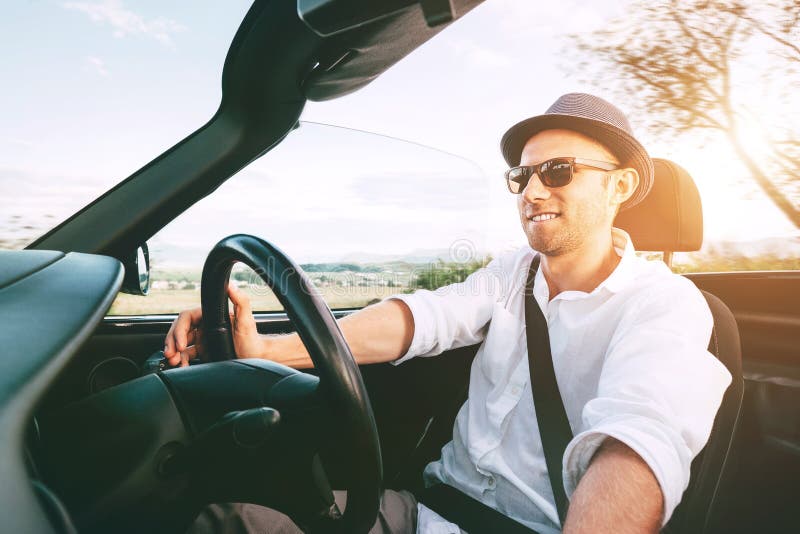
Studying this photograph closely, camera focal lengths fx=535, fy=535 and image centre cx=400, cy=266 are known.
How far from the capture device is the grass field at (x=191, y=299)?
172 centimetres

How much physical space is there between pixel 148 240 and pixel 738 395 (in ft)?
5.74

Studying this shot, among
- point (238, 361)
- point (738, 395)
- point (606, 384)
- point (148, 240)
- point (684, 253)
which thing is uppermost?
point (148, 240)

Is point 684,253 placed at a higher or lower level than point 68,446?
lower

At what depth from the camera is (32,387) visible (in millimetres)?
609

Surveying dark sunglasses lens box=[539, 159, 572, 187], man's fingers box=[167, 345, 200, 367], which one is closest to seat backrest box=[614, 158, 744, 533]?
dark sunglasses lens box=[539, 159, 572, 187]

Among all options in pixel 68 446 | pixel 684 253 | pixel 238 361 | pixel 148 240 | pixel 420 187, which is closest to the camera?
pixel 68 446

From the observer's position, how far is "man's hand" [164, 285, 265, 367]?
1352mm

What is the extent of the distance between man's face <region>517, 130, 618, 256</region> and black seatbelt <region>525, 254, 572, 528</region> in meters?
0.23

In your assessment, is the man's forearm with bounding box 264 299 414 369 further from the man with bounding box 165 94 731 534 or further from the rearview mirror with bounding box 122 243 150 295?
the rearview mirror with bounding box 122 243 150 295

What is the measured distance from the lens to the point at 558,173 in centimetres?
177

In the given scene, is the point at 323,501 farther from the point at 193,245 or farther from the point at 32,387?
the point at 193,245

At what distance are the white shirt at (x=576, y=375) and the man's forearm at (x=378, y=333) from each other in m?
0.05

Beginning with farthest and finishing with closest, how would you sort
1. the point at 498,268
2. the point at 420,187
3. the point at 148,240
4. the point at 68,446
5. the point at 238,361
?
the point at 498,268, the point at 420,187, the point at 148,240, the point at 238,361, the point at 68,446

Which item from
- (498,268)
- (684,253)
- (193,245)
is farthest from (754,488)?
(193,245)
